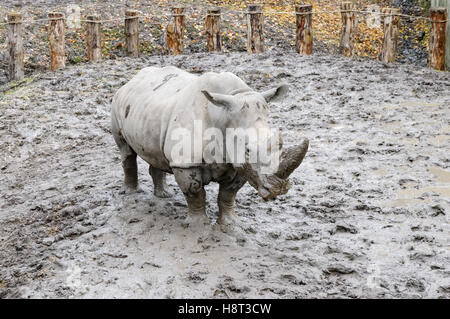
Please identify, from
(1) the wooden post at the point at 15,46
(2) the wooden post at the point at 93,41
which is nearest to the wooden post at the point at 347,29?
(2) the wooden post at the point at 93,41

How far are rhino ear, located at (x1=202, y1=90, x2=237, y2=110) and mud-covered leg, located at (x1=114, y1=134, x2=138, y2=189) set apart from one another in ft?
5.54

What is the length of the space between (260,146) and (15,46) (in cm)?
858

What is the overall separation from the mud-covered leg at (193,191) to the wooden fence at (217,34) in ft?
24.2

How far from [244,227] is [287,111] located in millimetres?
3807

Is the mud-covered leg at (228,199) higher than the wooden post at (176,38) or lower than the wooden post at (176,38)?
lower

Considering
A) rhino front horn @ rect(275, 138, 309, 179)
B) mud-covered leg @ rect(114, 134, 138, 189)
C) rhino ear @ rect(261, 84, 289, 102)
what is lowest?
mud-covered leg @ rect(114, 134, 138, 189)

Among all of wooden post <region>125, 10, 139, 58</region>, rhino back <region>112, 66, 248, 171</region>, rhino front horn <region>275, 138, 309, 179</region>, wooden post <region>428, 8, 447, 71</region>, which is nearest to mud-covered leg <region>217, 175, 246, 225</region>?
rhino back <region>112, 66, 248, 171</region>

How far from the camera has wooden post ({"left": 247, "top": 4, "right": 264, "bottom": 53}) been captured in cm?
1201

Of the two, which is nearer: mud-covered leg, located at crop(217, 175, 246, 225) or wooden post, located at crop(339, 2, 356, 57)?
mud-covered leg, located at crop(217, 175, 246, 225)

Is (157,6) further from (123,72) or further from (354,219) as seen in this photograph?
(354,219)

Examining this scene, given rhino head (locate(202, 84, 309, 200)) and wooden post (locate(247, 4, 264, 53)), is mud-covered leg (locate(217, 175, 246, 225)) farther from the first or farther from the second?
wooden post (locate(247, 4, 264, 53))

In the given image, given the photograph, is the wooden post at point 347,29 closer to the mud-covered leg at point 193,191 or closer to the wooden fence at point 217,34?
the wooden fence at point 217,34

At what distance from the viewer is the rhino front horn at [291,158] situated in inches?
159

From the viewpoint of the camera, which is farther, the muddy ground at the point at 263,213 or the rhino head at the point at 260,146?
the muddy ground at the point at 263,213
